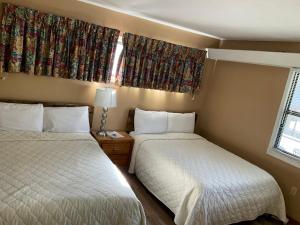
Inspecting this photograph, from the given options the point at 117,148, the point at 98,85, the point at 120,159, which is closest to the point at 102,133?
the point at 117,148

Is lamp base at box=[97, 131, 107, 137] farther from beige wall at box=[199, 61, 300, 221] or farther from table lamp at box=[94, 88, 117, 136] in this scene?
beige wall at box=[199, 61, 300, 221]

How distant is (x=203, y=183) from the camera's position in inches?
104

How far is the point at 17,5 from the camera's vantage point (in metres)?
2.91

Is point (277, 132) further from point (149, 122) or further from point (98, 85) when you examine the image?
point (98, 85)

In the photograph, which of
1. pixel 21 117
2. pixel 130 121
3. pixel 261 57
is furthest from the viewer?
pixel 130 121

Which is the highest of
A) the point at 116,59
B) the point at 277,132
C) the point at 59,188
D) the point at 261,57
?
the point at 261,57

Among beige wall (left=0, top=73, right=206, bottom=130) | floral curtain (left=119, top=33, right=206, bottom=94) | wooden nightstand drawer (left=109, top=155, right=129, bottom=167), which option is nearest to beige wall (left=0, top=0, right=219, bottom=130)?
beige wall (left=0, top=73, right=206, bottom=130)

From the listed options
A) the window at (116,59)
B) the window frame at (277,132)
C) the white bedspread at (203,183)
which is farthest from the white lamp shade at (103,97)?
the window frame at (277,132)

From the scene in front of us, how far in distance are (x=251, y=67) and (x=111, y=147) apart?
233cm

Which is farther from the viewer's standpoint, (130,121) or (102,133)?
(130,121)

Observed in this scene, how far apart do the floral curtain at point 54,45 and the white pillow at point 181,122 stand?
1203mm

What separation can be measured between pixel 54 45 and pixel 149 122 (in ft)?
5.33

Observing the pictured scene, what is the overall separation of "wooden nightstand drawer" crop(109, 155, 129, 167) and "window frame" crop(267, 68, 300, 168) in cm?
193

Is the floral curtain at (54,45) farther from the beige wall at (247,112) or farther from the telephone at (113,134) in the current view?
the beige wall at (247,112)
